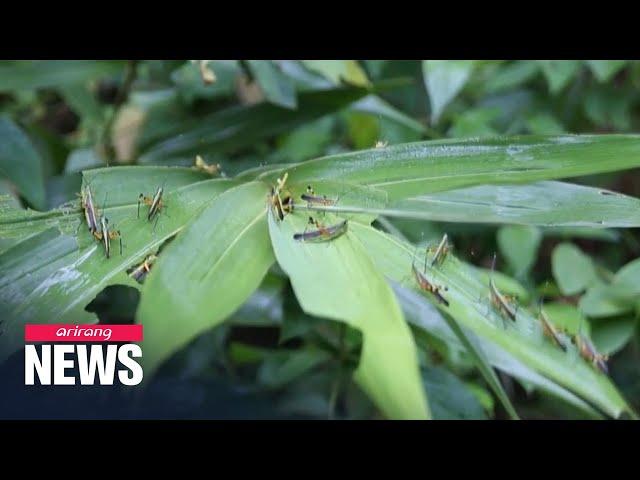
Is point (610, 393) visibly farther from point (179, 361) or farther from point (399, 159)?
point (179, 361)

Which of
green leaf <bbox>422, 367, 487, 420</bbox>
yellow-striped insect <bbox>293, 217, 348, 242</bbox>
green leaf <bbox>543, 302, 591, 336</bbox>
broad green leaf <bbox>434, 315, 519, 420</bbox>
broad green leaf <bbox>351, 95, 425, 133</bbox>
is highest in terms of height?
broad green leaf <bbox>351, 95, 425, 133</bbox>

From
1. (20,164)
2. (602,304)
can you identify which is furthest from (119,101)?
(602,304)

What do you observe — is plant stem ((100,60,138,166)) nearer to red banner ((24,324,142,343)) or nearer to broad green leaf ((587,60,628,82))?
red banner ((24,324,142,343))

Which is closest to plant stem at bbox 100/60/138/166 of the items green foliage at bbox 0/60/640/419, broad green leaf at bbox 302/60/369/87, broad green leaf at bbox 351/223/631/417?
green foliage at bbox 0/60/640/419

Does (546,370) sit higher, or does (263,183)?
(263,183)

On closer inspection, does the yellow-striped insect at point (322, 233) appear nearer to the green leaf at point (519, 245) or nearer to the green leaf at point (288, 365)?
the green leaf at point (288, 365)

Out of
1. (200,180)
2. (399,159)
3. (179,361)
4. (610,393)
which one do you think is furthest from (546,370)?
(179,361)

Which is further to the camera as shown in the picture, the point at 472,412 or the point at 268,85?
the point at 268,85
